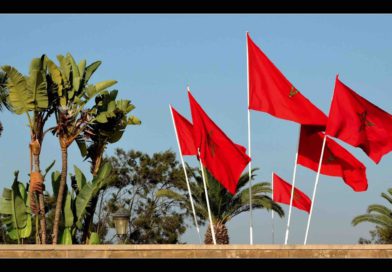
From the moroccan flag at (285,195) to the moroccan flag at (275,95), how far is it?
2.38 metres

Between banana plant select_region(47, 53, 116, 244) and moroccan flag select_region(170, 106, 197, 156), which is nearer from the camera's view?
moroccan flag select_region(170, 106, 197, 156)

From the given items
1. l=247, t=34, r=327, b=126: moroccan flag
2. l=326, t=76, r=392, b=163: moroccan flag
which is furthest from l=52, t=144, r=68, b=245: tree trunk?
l=326, t=76, r=392, b=163: moroccan flag

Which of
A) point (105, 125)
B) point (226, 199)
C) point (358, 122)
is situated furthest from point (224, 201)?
point (358, 122)

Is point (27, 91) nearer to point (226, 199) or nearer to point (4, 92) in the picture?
point (4, 92)

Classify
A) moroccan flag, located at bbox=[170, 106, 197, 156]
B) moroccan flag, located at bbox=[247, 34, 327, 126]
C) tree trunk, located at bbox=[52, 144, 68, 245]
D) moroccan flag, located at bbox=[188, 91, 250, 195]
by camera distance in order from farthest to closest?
tree trunk, located at bbox=[52, 144, 68, 245], moroccan flag, located at bbox=[170, 106, 197, 156], moroccan flag, located at bbox=[247, 34, 327, 126], moroccan flag, located at bbox=[188, 91, 250, 195]

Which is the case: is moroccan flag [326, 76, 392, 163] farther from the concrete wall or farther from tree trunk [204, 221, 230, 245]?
tree trunk [204, 221, 230, 245]

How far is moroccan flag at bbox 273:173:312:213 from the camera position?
763 inches

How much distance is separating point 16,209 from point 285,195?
26.5 feet

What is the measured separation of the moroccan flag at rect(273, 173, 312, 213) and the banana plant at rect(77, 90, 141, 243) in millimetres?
6937

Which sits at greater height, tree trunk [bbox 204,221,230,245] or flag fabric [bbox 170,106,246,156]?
flag fabric [bbox 170,106,246,156]

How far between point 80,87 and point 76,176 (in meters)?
2.97

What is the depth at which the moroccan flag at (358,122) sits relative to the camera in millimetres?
17516
